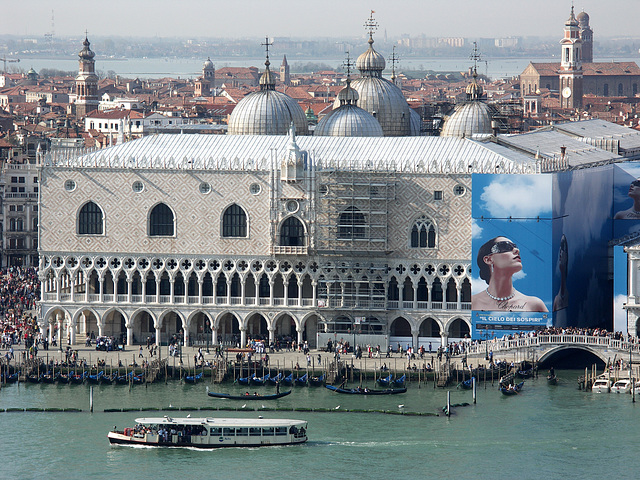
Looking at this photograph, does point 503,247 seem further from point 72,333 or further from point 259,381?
point 72,333

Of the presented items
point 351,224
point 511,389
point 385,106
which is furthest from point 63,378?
point 385,106

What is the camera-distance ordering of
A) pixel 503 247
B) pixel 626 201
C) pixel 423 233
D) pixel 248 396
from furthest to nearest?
pixel 626 201, pixel 423 233, pixel 503 247, pixel 248 396

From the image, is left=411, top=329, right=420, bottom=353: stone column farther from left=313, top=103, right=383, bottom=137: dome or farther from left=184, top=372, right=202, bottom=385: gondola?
left=313, top=103, right=383, bottom=137: dome

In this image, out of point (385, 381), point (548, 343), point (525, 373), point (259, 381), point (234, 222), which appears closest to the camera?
point (385, 381)

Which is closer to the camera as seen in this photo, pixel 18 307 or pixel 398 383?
pixel 398 383

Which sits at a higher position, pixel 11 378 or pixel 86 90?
pixel 86 90

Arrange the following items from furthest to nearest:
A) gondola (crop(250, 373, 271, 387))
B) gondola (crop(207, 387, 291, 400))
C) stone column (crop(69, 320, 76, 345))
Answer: stone column (crop(69, 320, 76, 345)) → gondola (crop(250, 373, 271, 387)) → gondola (crop(207, 387, 291, 400))

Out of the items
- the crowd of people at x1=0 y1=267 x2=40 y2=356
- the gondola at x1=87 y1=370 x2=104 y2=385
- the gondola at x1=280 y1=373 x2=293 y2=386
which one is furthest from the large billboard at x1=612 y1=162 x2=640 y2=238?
the crowd of people at x1=0 y1=267 x2=40 y2=356

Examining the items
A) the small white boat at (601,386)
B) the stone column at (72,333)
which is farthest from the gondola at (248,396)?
the small white boat at (601,386)
